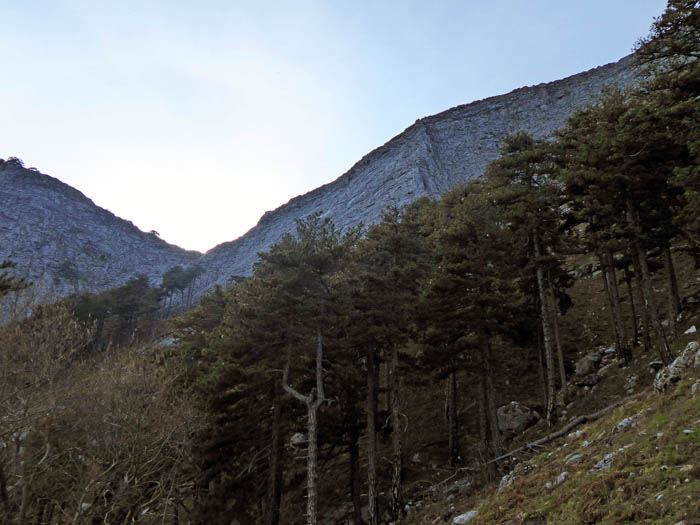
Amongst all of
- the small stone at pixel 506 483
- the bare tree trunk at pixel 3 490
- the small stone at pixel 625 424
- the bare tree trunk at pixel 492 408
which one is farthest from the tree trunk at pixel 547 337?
the bare tree trunk at pixel 3 490

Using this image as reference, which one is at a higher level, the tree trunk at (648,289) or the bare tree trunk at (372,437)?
the tree trunk at (648,289)

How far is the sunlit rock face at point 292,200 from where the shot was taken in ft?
203

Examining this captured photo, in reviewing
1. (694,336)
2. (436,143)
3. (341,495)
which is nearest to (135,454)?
(341,495)

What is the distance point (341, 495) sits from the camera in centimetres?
2038

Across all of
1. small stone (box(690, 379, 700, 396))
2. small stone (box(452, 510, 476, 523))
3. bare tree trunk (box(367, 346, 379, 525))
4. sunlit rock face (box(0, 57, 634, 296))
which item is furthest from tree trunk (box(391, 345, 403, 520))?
sunlit rock face (box(0, 57, 634, 296))

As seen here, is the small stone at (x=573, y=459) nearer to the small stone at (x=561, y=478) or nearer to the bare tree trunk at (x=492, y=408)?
the small stone at (x=561, y=478)

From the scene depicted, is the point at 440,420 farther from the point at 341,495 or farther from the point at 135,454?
the point at 135,454

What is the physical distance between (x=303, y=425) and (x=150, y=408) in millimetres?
6270

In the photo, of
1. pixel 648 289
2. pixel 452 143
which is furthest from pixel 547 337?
pixel 452 143

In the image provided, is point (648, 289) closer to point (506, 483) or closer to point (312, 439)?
point (506, 483)

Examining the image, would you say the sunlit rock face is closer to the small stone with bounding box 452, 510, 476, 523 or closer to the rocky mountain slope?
the rocky mountain slope

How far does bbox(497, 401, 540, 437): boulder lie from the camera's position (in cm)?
1844

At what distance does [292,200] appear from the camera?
289ft

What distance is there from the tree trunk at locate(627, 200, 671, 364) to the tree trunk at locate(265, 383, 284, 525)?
46.0 ft
